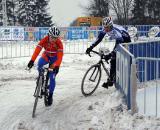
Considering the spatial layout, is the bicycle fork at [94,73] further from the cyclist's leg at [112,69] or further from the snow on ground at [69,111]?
the snow on ground at [69,111]

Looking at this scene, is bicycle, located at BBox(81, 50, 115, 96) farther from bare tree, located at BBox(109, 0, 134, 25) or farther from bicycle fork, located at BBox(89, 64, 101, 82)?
bare tree, located at BBox(109, 0, 134, 25)

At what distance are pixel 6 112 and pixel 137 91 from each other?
341 centimetres

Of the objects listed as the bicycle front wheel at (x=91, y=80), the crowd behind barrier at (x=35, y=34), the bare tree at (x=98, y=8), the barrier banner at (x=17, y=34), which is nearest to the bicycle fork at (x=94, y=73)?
the bicycle front wheel at (x=91, y=80)

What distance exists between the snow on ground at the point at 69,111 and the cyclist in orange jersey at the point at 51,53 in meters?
0.73

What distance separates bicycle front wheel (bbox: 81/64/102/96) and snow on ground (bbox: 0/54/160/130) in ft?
0.60

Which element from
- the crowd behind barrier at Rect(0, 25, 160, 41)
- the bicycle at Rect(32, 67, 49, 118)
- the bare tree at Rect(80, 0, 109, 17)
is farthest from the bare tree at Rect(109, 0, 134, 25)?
the bicycle at Rect(32, 67, 49, 118)

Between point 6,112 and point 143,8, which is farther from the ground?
point 143,8

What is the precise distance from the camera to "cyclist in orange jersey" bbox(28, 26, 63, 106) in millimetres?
11406

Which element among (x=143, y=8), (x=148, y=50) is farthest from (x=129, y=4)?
(x=148, y=50)

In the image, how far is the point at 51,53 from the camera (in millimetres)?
11797

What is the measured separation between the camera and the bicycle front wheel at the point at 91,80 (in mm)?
12737

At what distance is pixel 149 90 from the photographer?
33.1 ft

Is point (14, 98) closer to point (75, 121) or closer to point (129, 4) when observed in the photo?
point (75, 121)

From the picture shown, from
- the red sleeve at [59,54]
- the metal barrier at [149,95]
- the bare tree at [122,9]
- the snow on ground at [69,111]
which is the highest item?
the bare tree at [122,9]
